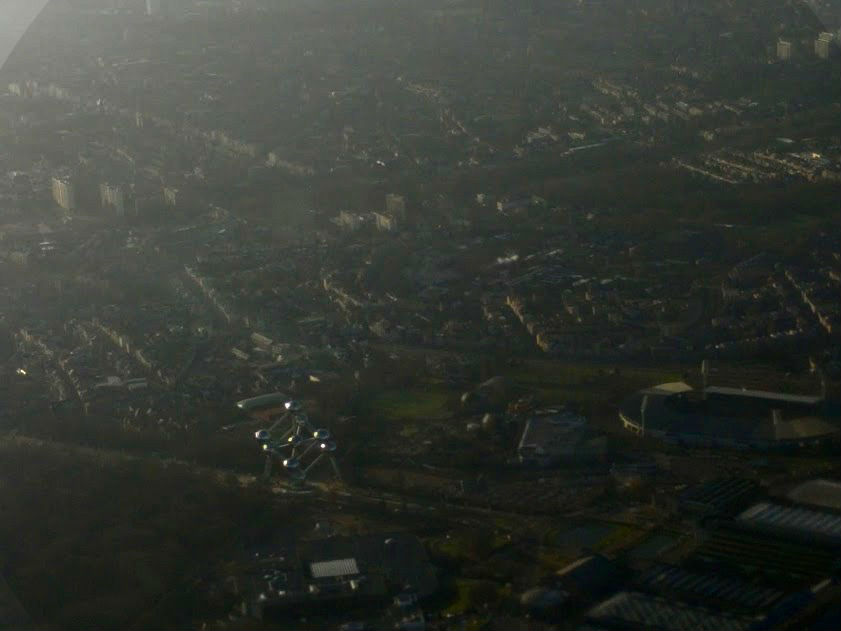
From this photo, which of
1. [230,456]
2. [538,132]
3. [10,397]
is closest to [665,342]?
[230,456]

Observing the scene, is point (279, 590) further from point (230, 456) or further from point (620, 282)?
point (620, 282)

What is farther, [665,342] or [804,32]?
[804,32]

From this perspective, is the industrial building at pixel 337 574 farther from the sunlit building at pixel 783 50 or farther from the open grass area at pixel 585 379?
the sunlit building at pixel 783 50

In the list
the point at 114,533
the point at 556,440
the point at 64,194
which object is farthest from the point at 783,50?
the point at 114,533

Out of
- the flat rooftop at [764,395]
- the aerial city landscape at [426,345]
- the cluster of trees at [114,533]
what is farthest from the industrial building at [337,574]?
the flat rooftop at [764,395]

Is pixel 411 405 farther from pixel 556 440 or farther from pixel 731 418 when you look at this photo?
pixel 731 418

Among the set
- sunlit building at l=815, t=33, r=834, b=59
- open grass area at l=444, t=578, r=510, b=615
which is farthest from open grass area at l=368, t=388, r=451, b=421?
sunlit building at l=815, t=33, r=834, b=59
